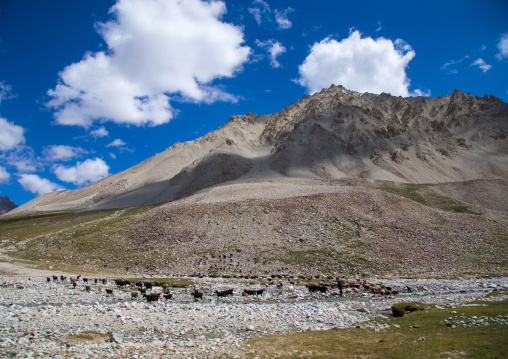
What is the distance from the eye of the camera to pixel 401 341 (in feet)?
53.4

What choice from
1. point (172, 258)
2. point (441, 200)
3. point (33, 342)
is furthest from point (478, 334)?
point (441, 200)

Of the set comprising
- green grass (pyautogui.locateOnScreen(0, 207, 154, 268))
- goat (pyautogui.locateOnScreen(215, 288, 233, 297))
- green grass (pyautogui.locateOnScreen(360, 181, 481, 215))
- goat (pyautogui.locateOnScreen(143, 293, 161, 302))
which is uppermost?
green grass (pyautogui.locateOnScreen(360, 181, 481, 215))

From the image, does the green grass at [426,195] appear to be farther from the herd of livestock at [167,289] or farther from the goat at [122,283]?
the goat at [122,283]

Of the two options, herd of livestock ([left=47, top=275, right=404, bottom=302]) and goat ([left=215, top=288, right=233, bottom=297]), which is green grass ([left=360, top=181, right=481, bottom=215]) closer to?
herd of livestock ([left=47, top=275, right=404, bottom=302])

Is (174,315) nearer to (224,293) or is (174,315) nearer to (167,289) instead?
(224,293)

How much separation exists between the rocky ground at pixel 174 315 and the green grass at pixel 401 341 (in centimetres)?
→ 198

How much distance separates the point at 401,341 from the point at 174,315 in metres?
16.0

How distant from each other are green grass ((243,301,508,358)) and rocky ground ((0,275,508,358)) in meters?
1.98

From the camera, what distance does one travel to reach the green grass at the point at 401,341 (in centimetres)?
1413

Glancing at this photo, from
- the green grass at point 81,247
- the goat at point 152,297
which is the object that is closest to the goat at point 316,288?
the goat at point 152,297

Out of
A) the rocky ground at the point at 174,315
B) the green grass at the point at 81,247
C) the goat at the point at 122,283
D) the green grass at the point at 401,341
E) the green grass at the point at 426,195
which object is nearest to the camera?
the green grass at the point at 401,341

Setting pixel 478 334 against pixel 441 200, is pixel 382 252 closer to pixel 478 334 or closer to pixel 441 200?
pixel 478 334

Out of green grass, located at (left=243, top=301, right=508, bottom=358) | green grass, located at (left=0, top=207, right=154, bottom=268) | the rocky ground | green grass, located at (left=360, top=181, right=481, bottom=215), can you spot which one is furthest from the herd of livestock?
green grass, located at (left=360, top=181, right=481, bottom=215)

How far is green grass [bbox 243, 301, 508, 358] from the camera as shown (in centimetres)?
1413
